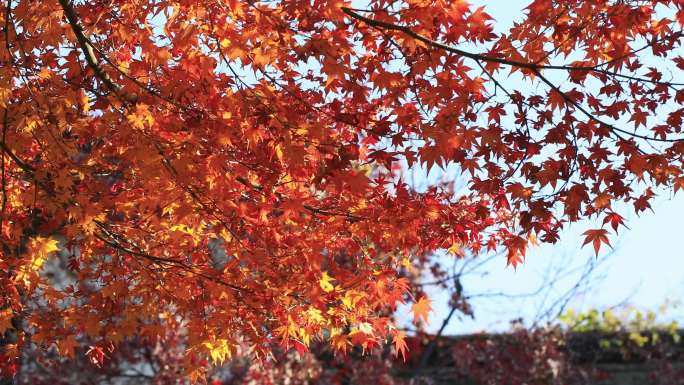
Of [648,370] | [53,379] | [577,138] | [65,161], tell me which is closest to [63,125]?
[65,161]

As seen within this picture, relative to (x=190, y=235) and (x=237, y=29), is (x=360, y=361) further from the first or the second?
(x=237, y=29)

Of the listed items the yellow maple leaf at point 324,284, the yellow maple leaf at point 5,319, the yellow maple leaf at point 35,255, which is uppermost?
the yellow maple leaf at point 35,255

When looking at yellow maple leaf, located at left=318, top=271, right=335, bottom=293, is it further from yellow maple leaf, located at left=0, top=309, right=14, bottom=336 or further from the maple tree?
yellow maple leaf, located at left=0, top=309, right=14, bottom=336

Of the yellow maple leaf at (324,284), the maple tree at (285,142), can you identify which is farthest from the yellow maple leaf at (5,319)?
the yellow maple leaf at (324,284)

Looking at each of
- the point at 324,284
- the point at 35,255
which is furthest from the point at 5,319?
the point at 324,284

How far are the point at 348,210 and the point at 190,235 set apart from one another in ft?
3.99

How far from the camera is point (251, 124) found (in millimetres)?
4902


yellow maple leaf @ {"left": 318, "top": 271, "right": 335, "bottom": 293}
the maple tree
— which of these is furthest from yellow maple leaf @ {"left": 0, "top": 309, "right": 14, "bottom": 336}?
yellow maple leaf @ {"left": 318, "top": 271, "right": 335, "bottom": 293}

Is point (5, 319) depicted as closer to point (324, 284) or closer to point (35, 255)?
point (35, 255)


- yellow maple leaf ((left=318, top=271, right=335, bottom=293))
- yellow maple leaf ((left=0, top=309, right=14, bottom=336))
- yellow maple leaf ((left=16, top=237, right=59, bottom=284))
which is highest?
yellow maple leaf ((left=16, top=237, right=59, bottom=284))

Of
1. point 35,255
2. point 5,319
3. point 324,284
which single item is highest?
point 35,255

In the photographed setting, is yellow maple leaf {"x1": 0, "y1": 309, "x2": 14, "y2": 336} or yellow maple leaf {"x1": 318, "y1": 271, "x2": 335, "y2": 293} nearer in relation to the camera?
yellow maple leaf {"x1": 318, "y1": 271, "x2": 335, "y2": 293}

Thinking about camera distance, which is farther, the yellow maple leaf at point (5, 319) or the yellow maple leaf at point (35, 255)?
the yellow maple leaf at point (5, 319)

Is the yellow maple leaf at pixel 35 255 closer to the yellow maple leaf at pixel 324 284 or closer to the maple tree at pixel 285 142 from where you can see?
the maple tree at pixel 285 142
